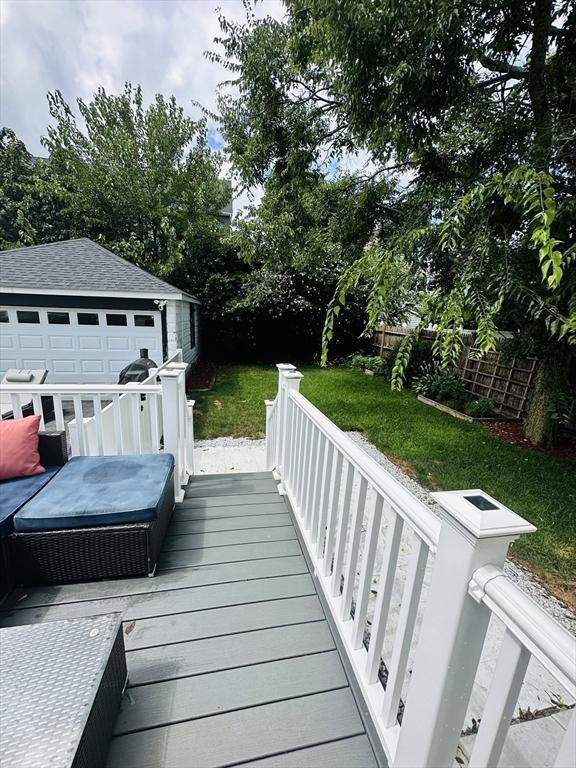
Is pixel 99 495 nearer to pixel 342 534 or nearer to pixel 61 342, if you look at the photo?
pixel 342 534

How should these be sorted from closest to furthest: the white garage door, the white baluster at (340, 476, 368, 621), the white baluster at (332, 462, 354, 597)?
the white baluster at (340, 476, 368, 621) → the white baluster at (332, 462, 354, 597) → the white garage door

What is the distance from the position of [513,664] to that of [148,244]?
1446cm

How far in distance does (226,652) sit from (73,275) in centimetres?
888

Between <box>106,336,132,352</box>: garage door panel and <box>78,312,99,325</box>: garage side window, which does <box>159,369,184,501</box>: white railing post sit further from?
<box>78,312,99,325</box>: garage side window

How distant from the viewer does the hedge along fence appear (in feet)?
21.3

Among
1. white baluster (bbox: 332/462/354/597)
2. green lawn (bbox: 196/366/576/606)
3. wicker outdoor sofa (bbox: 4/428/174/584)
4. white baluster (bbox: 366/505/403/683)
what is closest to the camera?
white baluster (bbox: 366/505/403/683)

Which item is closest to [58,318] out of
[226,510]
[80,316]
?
[80,316]

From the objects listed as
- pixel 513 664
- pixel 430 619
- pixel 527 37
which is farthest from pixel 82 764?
pixel 527 37

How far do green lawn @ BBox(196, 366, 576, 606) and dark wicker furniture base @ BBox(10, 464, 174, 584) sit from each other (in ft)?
10.3

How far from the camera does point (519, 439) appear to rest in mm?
5762

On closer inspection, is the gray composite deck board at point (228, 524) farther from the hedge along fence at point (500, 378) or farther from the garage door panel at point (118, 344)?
the garage door panel at point (118, 344)

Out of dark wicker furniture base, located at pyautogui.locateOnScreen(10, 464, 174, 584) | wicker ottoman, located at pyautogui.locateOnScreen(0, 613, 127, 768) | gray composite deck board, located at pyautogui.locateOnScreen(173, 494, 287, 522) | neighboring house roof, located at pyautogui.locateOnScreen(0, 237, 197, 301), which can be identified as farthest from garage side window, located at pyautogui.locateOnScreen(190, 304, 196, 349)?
wicker ottoman, located at pyautogui.locateOnScreen(0, 613, 127, 768)

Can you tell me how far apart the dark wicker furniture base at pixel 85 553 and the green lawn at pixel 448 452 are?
313 centimetres

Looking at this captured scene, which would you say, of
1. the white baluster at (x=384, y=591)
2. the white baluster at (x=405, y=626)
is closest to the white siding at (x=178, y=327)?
the white baluster at (x=384, y=591)
